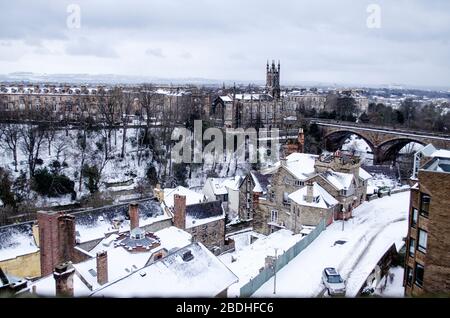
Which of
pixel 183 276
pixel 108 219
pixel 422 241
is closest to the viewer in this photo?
pixel 183 276

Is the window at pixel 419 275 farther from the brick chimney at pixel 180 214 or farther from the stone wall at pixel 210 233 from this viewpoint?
the stone wall at pixel 210 233

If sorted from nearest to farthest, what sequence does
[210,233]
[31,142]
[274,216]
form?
[210,233], [274,216], [31,142]

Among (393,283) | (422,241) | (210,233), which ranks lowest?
(210,233)

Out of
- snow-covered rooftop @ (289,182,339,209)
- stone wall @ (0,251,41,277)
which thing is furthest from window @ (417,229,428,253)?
stone wall @ (0,251,41,277)

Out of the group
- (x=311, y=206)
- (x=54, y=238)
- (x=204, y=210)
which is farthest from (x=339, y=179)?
(x=54, y=238)

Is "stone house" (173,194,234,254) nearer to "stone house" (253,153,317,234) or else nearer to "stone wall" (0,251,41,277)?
"stone house" (253,153,317,234)

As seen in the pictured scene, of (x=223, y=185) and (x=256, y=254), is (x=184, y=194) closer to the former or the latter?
(x=223, y=185)

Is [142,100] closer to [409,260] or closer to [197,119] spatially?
[197,119]

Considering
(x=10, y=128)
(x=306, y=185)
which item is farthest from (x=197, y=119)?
(x=306, y=185)
